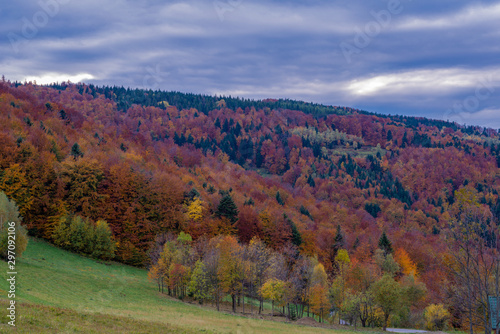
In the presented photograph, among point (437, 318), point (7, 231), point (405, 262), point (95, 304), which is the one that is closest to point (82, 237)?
point (7, 231)

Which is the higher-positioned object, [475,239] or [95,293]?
[475,239]

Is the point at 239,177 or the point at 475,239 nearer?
the point at 475,239

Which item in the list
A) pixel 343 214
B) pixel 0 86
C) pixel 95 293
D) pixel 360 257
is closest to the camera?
pixel 95 293

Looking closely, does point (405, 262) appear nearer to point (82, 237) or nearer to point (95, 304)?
point (82, 237)

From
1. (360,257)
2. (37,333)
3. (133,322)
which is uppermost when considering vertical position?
(37,333)

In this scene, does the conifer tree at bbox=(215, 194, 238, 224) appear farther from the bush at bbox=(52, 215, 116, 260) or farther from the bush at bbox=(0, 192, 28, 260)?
the bush at bbox=(0, 192, 28, 260)

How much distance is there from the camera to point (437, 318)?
5019cm

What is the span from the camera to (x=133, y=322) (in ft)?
75.6

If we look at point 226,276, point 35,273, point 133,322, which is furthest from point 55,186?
point 133,322

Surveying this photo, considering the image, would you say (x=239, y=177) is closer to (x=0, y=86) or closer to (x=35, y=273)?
(x=0, y=86)

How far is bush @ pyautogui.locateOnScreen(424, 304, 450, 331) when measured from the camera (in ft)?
164

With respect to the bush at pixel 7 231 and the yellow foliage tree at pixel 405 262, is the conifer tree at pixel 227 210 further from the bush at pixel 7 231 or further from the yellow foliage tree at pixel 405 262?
the bush at pixel 7 231

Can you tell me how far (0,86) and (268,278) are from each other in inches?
5236

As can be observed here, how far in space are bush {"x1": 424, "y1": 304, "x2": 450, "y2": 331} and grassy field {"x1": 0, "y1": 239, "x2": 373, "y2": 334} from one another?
2207 cm
